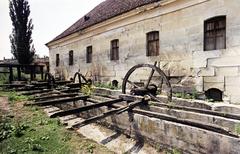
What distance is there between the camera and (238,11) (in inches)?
286

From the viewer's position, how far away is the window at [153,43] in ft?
33.6

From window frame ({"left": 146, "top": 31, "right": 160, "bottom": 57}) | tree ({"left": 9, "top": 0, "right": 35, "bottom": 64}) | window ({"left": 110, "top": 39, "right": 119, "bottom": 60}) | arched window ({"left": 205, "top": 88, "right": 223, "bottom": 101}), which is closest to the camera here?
arched window ({"left": 205, "top": 88, "right": 223, "bottom": 101})

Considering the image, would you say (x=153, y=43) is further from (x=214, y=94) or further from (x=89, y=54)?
(x=89, y=54)

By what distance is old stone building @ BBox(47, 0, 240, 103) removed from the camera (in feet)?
24.8

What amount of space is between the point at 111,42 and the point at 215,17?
6.24 meters

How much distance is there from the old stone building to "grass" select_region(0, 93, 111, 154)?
16.5 ft

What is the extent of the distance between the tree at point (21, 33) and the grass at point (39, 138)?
21536 millimetres

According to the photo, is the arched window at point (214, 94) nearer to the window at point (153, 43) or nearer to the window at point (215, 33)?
the window at point (215, 33)

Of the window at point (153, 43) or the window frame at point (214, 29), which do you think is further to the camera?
the window at point (153, 43)

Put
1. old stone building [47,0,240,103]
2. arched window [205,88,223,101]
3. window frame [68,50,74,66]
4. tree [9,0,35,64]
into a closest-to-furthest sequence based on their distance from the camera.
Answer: old stone building [47,0,240,103], arched window [205,88,223,101], window frame [68,50,74,66], tree [9,0,35,64]

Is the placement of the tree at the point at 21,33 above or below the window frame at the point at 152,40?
above

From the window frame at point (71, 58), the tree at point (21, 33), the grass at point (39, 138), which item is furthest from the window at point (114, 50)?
the tree at point (21, 33)

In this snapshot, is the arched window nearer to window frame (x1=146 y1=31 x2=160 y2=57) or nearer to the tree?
window frame (x1=146 y1=31 x2=160 y2=57)

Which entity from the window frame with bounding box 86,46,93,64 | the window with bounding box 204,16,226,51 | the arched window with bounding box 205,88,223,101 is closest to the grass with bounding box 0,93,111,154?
the arched window with bounding box 205,88,223,101
